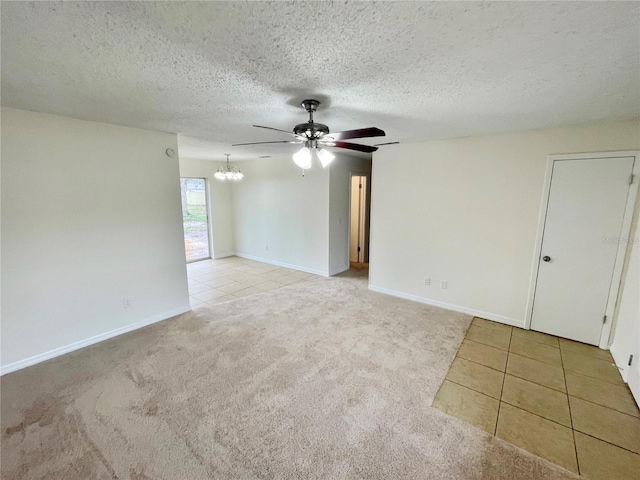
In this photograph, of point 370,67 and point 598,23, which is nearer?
point 598,23

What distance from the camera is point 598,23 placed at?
1.18 metres

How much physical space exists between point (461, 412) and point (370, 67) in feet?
8.15

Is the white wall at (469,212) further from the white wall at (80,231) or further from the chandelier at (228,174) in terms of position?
the chandelier at (228,174)

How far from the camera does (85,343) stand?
2.91 metres

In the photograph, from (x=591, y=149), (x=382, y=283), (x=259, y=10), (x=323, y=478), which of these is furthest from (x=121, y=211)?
(x=591, y=149)

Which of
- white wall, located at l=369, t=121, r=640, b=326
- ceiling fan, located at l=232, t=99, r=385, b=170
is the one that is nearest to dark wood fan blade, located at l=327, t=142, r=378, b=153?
ceiling fan, located at l=232, t=99, r=385, b=170

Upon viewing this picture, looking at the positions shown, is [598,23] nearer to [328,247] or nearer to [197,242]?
[328,247]

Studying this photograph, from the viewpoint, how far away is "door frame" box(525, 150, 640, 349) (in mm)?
2634

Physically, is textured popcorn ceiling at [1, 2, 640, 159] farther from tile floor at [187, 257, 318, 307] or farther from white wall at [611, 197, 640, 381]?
tile floor at [187, 257, 318, 307]

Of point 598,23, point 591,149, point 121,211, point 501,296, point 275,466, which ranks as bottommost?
point 275,466

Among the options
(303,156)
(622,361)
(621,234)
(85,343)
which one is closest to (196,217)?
(85,343)

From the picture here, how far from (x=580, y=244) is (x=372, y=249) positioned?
252 cm

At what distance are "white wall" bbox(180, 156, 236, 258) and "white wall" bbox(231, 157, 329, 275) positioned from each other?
0.21m

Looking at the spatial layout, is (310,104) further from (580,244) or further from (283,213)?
(283,213)
